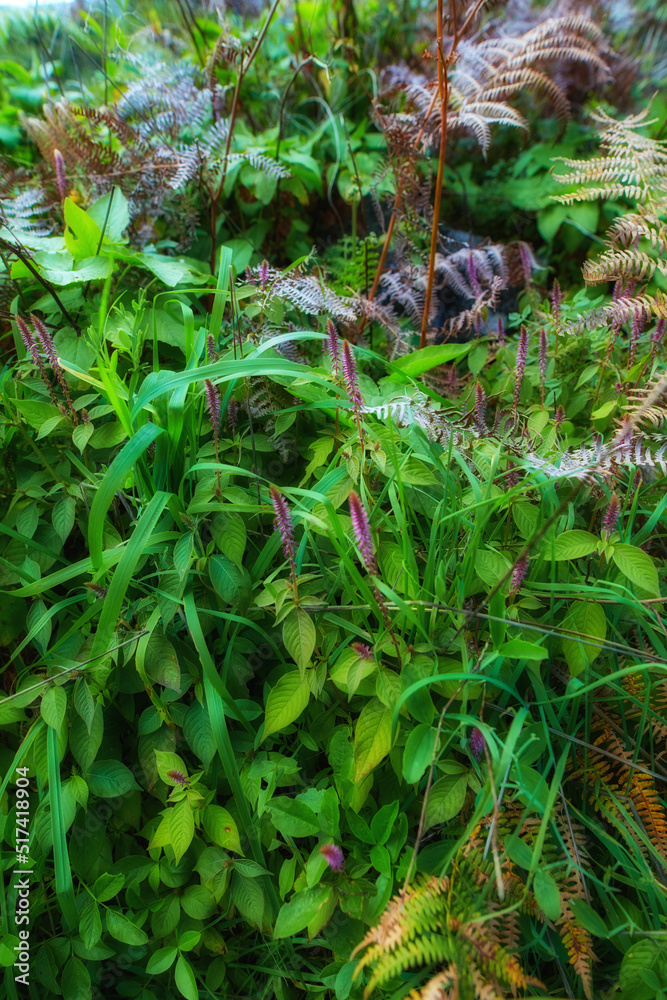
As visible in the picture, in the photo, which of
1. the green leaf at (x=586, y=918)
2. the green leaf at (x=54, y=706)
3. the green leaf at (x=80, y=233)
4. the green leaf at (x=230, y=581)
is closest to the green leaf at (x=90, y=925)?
the green leaf at (x=54, y=706)

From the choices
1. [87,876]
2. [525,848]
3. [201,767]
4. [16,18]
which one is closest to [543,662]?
[525,848]

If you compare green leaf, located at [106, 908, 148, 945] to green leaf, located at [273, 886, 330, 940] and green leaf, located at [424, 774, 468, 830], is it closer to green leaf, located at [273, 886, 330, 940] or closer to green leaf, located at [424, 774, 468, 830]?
green leaf, located at [273, 886, 330, 940]

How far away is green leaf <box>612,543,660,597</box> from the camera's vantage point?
1084 mm

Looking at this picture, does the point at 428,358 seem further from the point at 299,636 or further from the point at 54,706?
the point at 54,706

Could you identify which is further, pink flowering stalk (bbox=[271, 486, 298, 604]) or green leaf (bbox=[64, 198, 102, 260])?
green leaf (bbox=[64, 198, 102, 260])

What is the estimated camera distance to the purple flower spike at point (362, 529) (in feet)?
3.08

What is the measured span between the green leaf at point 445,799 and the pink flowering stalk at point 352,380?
69cm

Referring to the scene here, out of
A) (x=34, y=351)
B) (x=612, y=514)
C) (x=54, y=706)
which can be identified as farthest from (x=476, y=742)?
(x=34, y=351)

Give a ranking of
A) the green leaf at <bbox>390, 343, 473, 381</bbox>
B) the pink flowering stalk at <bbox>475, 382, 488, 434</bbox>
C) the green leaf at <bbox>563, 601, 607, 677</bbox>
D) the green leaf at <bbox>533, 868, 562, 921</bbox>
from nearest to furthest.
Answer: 1. the green leaf at <bbox>533, 868, 562, 921</bbox>
2. the green leaf at <bbox>563, 601, 607, 677</bbox>
3. the pink flowering stalk at <bbox>475, 382, 488, 434</bbox>
4. the green leaf at <bbox>390, 343, 473, 381</bbox>

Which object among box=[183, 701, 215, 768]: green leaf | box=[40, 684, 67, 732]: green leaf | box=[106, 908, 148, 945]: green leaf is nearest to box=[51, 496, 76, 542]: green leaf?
box=[40, 684, 67, 732]: green leaf

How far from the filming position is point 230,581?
121 centimetres

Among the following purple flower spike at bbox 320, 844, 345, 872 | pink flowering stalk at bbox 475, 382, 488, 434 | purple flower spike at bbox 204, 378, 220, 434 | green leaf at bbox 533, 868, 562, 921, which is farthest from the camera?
pink flowering stalk at bbox 475, 382, 488, 434

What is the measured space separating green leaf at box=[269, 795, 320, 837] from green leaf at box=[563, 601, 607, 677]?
578mm

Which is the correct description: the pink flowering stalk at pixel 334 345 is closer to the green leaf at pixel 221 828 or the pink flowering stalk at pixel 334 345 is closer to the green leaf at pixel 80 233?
the green leaf at pixel 80 233
